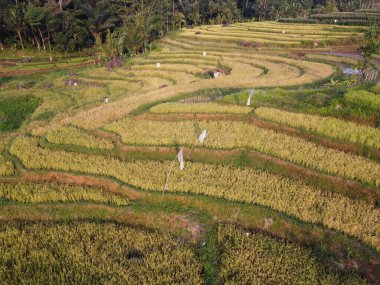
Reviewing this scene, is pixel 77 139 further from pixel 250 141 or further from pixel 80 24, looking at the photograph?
pixel 80 24

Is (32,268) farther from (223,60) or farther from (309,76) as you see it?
(223,60)

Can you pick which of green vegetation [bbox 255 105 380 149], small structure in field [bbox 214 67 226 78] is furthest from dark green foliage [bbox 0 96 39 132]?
green vegetation [bbox 255 105 380 149]

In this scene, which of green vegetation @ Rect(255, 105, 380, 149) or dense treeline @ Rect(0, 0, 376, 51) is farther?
dense treeline @ Rect(0, 0, 376, 51)

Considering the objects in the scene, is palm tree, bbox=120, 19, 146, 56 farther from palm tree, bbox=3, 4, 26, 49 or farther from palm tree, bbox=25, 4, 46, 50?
palm tree, bbox=3, 4, 26, 49

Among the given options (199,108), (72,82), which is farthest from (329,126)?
(72,82)

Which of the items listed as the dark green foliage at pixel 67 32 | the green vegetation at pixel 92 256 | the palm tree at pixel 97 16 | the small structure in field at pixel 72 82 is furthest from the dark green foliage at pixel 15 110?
the palm tree at pixel 97 16

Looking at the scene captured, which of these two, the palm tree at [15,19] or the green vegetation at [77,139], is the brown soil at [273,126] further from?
the palm tree at [15,19]
